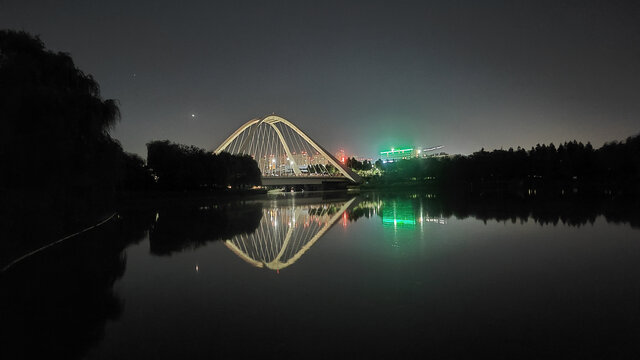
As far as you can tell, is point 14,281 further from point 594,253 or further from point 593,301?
point 594,253

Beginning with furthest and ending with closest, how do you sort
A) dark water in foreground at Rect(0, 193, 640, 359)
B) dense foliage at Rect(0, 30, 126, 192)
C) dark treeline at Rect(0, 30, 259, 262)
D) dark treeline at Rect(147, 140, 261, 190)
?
dark treeline at Rect(147, 140, 261, 190) < dense foliage at Rect(0, 30, 126, 192) < dark treeline at Rect(0, 30, 259, 262) < dark water in foreground at Rect(0, 193, 640, 359)

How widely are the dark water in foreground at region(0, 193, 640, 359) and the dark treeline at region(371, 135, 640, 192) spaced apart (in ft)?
224

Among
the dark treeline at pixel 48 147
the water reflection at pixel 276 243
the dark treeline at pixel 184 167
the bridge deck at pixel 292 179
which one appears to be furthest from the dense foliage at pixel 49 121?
the bridge deck at pixel 292 179

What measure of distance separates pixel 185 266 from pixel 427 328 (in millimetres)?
5769

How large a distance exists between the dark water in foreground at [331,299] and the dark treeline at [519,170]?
224 feet

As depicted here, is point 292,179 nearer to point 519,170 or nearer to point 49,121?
point 519,170

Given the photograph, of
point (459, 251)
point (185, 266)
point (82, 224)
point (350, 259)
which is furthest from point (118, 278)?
point (82, 224)

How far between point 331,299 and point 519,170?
8755 centimetres

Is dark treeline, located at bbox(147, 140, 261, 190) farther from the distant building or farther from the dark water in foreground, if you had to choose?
the distant building

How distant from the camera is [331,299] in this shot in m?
6.42

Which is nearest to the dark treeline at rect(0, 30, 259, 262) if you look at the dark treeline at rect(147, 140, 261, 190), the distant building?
the dark treeline at rect(147, 140, 261, 190)

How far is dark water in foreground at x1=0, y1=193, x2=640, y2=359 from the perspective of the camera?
4738 millimetres

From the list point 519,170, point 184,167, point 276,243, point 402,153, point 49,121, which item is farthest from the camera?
point 402,153

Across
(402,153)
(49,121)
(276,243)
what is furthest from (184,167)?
(402,153)
